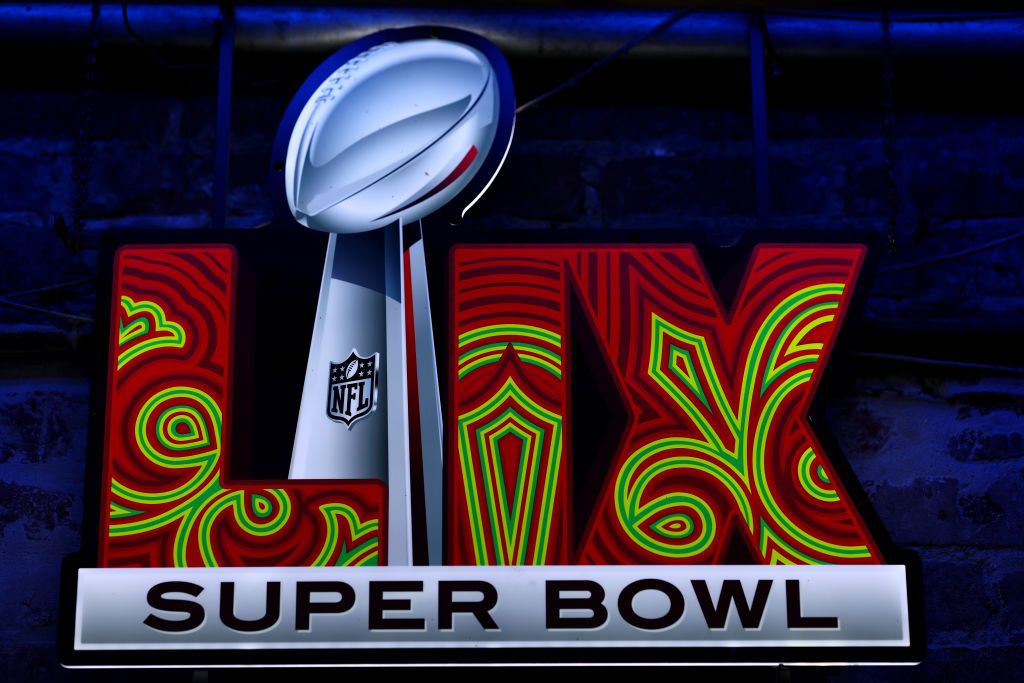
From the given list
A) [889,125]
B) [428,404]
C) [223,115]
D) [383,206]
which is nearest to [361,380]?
[428,404]

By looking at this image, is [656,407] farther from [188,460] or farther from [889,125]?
[188,460]

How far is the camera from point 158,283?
8.51 feet

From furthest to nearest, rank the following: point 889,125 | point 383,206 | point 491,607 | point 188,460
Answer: point 889,125
point 383,206
point 188,460
point 491,607

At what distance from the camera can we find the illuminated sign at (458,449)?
7.86ft

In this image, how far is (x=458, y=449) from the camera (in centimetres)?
250

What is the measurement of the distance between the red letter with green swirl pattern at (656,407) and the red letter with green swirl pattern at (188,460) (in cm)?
28

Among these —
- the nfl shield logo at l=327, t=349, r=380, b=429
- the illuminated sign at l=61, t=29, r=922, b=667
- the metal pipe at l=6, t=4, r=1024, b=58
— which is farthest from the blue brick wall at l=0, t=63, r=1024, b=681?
the nfl shield logo at l=327, t=349, r=380, b=429

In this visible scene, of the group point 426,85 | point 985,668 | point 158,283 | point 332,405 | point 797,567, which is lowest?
point 985,668

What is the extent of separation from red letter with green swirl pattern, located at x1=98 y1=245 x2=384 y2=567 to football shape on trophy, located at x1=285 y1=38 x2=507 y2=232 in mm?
261

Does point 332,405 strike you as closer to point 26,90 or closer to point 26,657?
point 26,657

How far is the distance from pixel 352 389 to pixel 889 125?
1361 mm

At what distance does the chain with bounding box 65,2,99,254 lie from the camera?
272 cm

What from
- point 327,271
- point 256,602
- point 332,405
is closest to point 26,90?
point 327,271

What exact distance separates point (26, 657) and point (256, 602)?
63 cm
